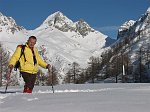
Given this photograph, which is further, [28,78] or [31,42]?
[28,78]

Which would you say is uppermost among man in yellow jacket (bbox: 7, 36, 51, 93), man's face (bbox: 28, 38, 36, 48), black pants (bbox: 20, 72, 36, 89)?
man's face (bbox: 28, 38, 36, 48)

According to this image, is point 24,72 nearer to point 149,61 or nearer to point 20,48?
point 20,48

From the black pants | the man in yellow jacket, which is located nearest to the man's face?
the man in yellow jacket

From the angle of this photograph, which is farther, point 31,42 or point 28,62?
point 28,62

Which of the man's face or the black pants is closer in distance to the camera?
the man's face

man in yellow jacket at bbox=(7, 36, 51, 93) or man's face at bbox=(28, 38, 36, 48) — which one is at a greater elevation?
man's face at bbox=(28, 38, 36, 48)

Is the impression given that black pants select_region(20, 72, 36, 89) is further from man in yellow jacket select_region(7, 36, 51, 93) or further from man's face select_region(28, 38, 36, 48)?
man's face select_region(28, 38, 36, 48)

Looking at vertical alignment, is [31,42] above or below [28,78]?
above

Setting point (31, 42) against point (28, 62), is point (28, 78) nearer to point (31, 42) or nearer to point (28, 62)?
point (28, 62)

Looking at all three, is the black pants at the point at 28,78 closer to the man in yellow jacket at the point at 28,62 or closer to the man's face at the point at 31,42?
the man in yellow jacket at the point at 28,62

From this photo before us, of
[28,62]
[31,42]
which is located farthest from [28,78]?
[31,42]

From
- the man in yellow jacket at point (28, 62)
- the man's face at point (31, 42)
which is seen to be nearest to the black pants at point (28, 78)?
the man in yellow jacket at point (28, 62)

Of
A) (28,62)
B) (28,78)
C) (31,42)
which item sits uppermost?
(31,42)

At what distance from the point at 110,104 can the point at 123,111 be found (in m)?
0.94
